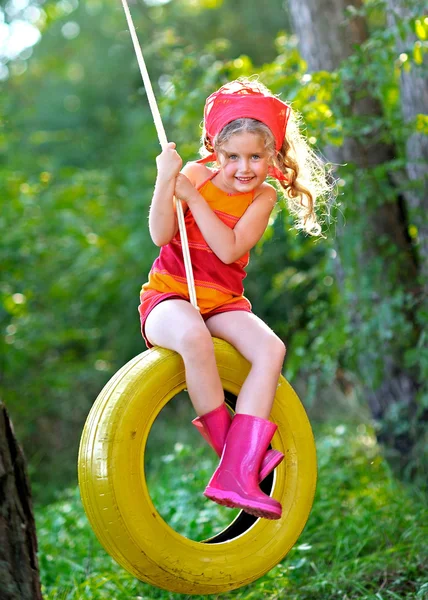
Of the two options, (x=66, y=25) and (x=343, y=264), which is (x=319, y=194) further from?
(x=66, y=25)

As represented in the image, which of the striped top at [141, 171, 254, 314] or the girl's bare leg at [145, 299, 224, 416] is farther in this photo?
the striped top at [141, 171, 254, 314]

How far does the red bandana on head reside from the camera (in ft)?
8.49

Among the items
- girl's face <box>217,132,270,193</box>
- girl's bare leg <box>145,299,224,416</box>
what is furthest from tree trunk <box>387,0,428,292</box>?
girl's bare leg <box>145,299,224,416</box>

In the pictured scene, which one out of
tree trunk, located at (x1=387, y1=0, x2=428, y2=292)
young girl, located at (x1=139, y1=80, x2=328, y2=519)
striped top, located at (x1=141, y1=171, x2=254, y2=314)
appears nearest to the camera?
young girl, located at (x1=139, y1=80, x2=328, y2=519)

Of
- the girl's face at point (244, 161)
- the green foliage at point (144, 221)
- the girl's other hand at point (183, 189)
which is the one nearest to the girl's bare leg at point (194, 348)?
the girl's other hand at point (183, 189)

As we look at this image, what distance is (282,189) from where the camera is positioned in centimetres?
292

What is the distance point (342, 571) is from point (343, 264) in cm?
174

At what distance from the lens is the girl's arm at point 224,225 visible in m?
2.59

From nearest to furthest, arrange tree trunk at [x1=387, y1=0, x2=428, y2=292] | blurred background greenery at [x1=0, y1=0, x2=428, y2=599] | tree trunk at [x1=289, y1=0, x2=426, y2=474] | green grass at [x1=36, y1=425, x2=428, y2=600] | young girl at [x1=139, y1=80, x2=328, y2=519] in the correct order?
young girl at [x1=139, y1=80, x2=328, y2=519] < green grass at [x1=36, y1=425, x2=428, y2=600] < tree trunk at [x1=387, y1=0, x2=428, y2=292] < blurred background greenery at [x1=0, y1=0, x2=428, y2=599] < tree trunk at [x1=289, y1=0, x2=426, y2=474]

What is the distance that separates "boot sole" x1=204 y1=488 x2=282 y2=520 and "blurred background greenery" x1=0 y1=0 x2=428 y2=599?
1.20 meters

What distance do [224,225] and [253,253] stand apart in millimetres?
4585

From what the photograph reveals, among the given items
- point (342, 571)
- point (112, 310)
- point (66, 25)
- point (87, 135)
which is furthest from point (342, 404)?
point (66, 25)

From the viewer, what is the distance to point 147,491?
7.91 ft

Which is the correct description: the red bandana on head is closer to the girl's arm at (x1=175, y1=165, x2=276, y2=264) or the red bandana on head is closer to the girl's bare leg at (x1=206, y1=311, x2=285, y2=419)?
the girl's arm at (x1=175, y1=165, x2=276, y2=264)
